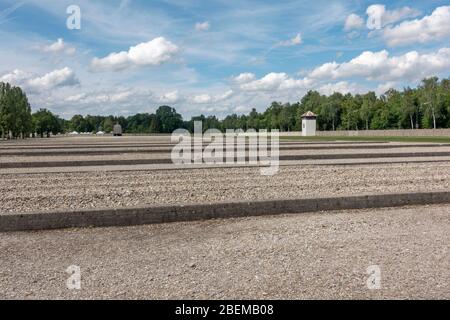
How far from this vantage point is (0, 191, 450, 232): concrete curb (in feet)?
25.7

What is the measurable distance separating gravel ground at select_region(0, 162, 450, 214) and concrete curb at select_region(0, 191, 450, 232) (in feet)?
1.63

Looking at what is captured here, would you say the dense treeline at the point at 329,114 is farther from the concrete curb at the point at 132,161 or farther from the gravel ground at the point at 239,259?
the gravel ground at the point at 239,259

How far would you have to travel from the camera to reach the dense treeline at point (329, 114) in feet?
299

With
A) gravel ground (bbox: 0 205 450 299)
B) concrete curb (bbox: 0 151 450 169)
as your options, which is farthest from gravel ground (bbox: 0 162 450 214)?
concrete curb (bbox: 0 151 450 169)

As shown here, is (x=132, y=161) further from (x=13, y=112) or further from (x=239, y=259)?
(x=13, y=112)

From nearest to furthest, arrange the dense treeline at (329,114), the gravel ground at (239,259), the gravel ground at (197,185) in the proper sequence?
the gravel ground at (239,259), the gravel ground at (197,185), the dense treeline at (329,114)

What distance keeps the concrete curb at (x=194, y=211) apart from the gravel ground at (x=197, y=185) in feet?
1.63

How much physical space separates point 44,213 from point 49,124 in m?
143

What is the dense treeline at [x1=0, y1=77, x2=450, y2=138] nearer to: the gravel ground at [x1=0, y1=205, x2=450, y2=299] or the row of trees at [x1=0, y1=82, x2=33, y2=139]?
the row of trees at [x1=0, y1=82, x2=33, y2=139]

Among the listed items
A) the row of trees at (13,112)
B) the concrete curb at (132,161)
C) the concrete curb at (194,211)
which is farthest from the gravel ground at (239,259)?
the row of trees at (13,112)

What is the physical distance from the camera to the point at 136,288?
478cm

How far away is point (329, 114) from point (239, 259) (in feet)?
397

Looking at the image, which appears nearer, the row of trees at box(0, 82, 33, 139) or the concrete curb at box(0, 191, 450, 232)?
the concrete curb at box(0, 191, 450, 232)

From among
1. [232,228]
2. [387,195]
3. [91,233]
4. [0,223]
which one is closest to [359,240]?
[232,228]
